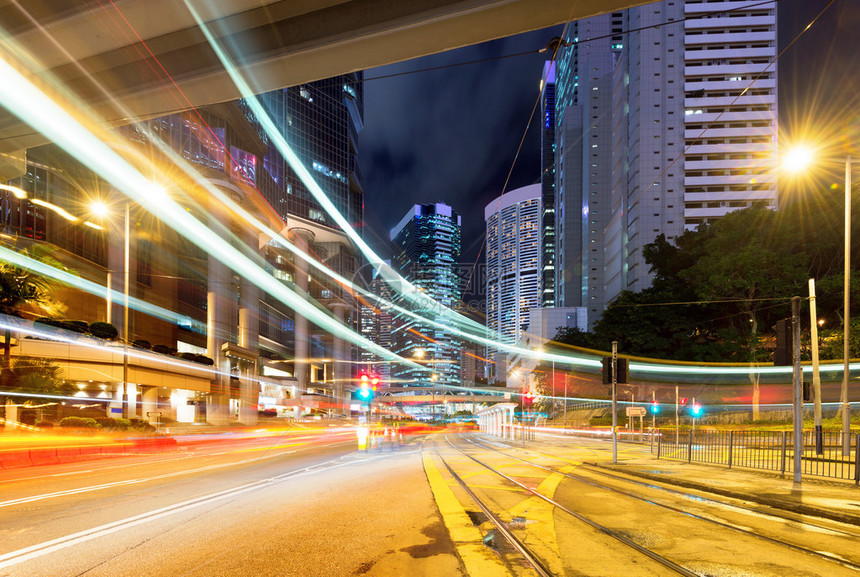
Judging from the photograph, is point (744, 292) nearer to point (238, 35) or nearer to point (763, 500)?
point (763, 500)

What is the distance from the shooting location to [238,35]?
36.8 ft

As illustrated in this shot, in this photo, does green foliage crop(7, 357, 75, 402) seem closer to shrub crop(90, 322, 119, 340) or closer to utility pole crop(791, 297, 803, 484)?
shrub crop(90, 322, 119, 340)

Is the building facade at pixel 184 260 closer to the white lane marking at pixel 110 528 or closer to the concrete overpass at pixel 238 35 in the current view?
the concrete overpass at pixel 238 35

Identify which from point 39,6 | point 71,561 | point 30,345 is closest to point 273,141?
point 30,345

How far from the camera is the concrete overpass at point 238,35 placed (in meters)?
10.3

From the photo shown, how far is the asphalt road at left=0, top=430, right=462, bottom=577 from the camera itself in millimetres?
5832

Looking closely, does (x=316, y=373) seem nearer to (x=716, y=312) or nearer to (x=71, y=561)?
(x=716, y=312)

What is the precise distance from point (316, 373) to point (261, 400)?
40.2 m

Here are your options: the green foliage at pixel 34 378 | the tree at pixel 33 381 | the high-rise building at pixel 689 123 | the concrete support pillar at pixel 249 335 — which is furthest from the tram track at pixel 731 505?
the high-rise building at pixel 689 123

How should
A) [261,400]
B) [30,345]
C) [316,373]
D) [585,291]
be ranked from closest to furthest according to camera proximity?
[30,345], [261,400], [316,373], [585,291]

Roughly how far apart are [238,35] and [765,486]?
15.8 m

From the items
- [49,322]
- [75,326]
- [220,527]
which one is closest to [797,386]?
[220,527]

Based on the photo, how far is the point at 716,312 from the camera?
160 feet

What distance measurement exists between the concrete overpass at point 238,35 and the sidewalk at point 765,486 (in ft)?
32.8
